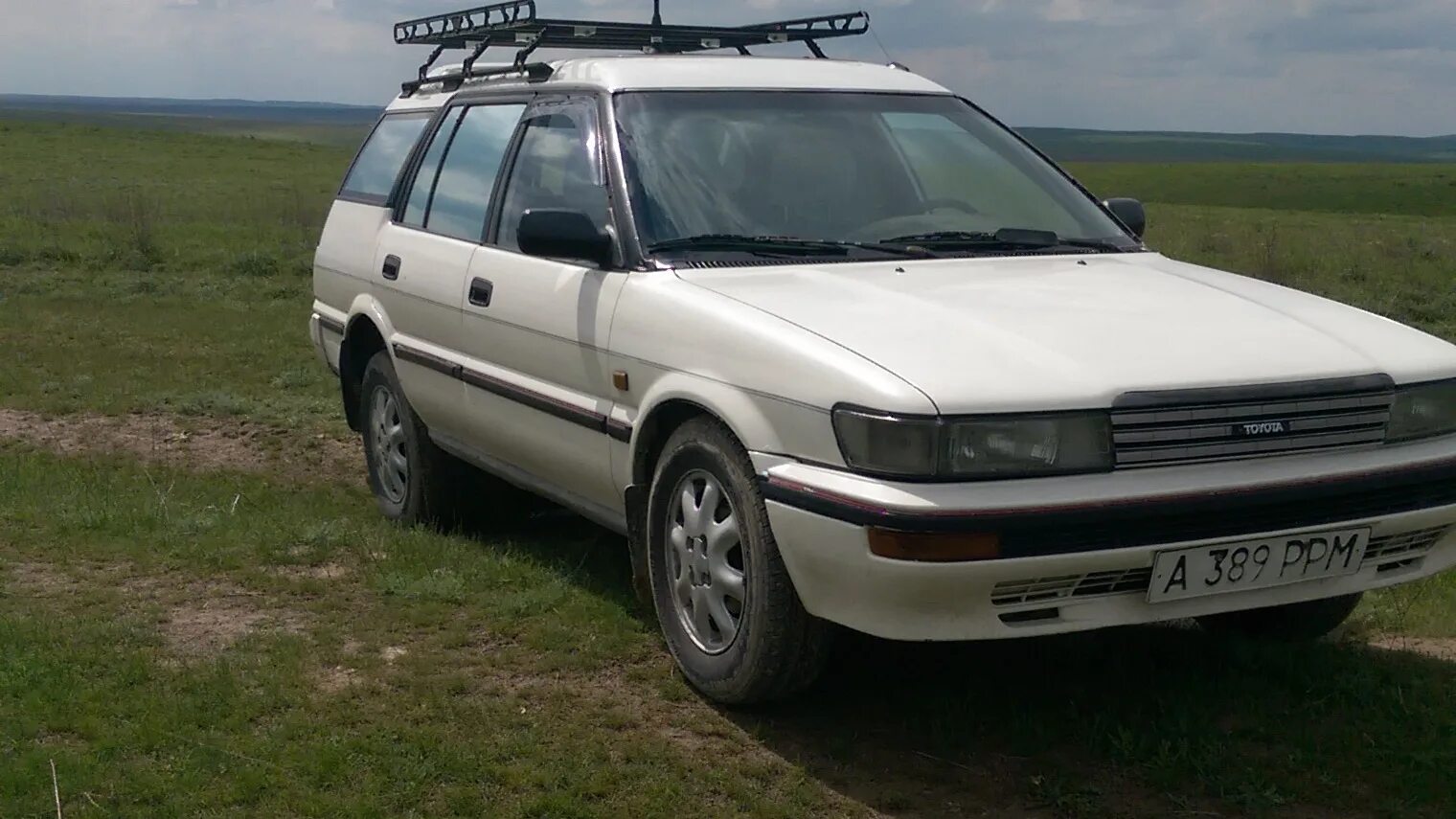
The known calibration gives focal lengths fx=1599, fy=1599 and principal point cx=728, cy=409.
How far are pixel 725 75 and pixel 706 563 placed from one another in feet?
6.09

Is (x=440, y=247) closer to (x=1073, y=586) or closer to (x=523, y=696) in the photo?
(x=523, y=696)

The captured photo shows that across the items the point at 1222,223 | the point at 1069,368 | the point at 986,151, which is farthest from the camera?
the point at 1222,223

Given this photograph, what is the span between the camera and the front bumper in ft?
11.8

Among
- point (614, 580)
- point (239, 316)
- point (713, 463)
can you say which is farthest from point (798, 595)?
point (239, 316)

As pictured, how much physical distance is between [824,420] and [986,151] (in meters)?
2.14

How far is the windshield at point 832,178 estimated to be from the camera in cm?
488

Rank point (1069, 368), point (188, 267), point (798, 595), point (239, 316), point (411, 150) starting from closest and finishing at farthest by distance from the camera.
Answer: point (1069, 368) → point (798, 595) → point (411, 150) → point (239, 316) → point (188, 267)

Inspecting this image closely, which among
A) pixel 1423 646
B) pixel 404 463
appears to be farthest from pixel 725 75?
pixel 1423 646

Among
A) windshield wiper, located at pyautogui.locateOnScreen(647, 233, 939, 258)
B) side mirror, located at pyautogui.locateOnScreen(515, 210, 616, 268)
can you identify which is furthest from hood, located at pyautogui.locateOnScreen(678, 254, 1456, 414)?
side mirror, located at pyautogui.locateOnScreen(515, 210, 616, 268)

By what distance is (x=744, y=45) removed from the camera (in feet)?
23.6

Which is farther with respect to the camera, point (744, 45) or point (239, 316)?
point (239, 316)

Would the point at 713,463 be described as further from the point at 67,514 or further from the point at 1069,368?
the point at 67,514

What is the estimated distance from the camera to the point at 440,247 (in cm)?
596

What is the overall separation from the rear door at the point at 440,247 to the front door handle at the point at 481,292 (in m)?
0.11
